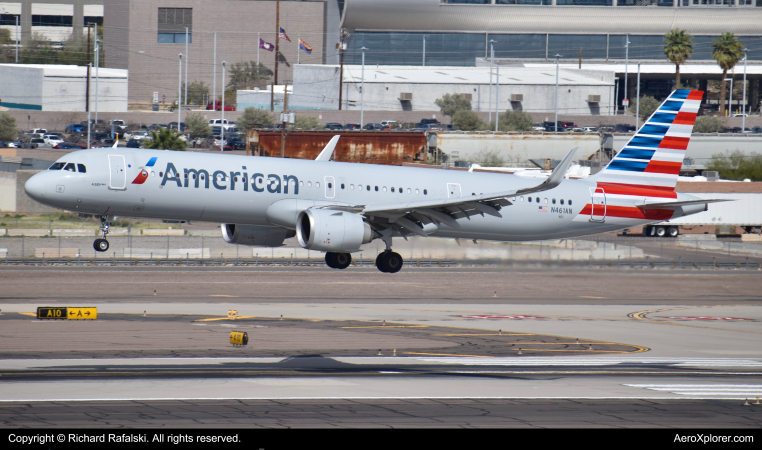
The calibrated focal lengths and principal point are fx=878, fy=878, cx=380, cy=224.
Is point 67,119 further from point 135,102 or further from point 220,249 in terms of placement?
point 220,249

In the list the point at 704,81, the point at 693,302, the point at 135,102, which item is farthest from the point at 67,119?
the point at 704,81

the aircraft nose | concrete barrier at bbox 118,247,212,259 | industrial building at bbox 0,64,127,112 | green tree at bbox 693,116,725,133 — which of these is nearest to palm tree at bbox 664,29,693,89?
green tree at bbox 693,116,725,133

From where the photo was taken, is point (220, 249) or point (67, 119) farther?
point (67, 119)

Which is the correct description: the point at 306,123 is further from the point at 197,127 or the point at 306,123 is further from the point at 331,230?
the point at 331,230

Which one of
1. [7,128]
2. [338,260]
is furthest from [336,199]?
[7,128]

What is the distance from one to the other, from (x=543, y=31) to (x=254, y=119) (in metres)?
77.4

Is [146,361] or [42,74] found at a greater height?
[42,74]

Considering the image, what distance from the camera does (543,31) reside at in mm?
193375

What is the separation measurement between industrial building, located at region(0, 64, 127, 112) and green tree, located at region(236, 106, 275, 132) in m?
25.4

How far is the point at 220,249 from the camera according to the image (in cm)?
9688

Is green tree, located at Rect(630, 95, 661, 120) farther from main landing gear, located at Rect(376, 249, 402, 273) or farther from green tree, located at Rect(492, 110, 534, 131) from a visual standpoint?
main landing gear, located at Rect(376, 249, 402, 273)

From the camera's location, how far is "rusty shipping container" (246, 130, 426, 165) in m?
103

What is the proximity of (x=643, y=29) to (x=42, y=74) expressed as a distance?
124590 mm

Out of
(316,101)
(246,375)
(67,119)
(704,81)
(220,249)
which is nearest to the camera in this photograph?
(246,375)
